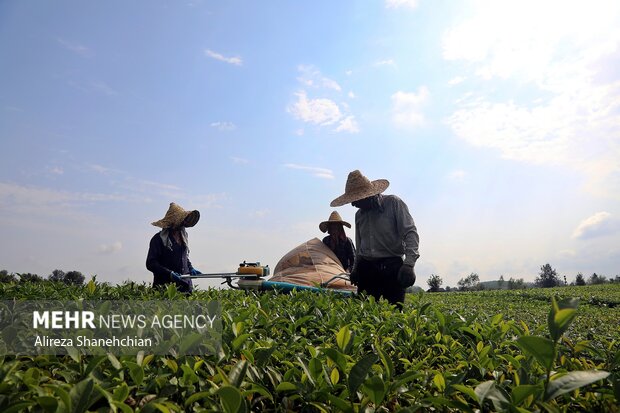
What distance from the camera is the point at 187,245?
290 inches

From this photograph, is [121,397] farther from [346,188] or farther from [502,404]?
[346,188]

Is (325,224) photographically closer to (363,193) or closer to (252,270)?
(252,270)

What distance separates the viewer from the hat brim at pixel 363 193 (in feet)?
19.3

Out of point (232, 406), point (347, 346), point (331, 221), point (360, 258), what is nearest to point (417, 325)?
point (347, 346)

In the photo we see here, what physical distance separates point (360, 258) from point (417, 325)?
344 cm

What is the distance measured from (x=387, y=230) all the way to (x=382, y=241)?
155 millimetres

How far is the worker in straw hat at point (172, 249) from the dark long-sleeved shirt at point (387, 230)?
8.91ft

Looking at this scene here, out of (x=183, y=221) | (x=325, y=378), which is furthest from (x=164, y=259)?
(x=325, y=378)

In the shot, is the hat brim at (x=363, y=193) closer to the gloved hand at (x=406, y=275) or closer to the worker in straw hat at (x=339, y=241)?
the gloved hand at (x=406, y=275)

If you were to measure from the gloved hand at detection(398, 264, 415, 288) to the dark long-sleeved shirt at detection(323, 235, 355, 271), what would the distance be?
11.8 ft

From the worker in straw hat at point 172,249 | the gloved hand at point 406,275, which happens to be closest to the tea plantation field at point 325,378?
the gloved hand at point 406,275

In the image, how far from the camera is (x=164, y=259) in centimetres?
686

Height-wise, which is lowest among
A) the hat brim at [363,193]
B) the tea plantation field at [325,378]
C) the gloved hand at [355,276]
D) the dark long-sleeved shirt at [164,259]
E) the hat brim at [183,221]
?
the tea plantation field at [325,378]

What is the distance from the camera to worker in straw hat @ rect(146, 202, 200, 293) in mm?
6672
